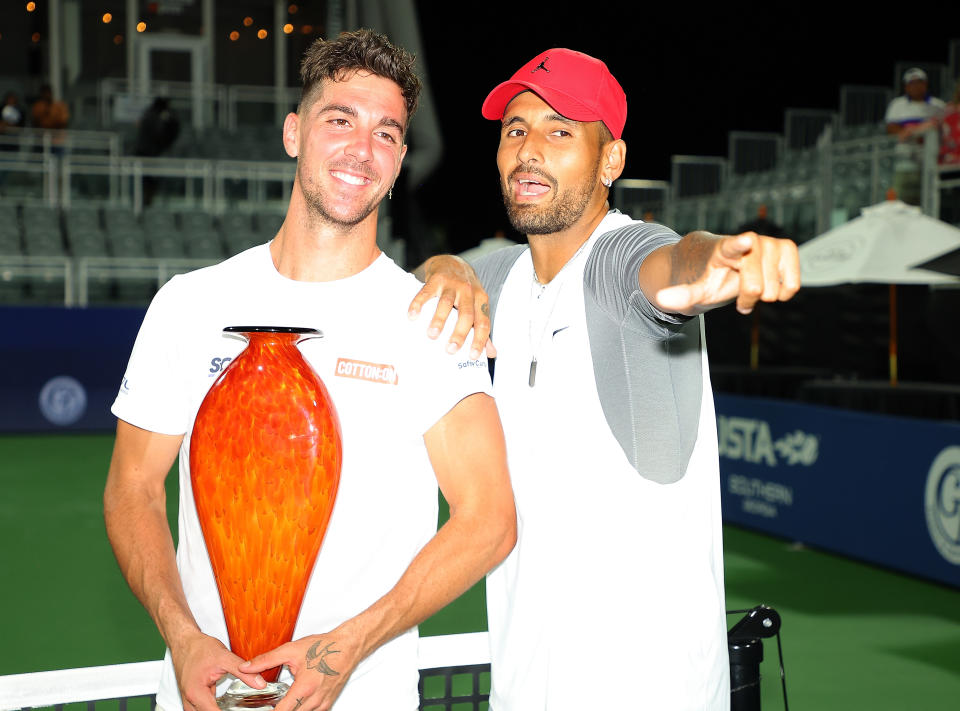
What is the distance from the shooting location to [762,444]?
7711 mm

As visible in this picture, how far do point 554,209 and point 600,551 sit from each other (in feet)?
2.37

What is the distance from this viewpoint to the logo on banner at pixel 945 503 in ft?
19.3

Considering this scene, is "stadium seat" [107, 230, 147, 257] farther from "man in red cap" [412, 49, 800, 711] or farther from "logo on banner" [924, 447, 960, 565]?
"man in red cap" [412, 49, 800, 711]

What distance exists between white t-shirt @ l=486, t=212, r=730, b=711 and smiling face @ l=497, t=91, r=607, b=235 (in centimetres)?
13

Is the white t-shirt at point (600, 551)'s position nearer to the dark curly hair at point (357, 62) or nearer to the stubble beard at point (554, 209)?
the stubble beard at point (554, 209)

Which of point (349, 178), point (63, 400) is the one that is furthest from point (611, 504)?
point (63, 400)

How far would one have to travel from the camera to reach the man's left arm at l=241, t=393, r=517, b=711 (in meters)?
1.49

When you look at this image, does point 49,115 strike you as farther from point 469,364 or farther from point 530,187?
point 469,364

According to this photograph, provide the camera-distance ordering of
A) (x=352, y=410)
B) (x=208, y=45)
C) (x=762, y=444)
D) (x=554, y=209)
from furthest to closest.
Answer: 1. (x=208, y=45)
2. (x=762, y=444)
3. (x=554, y=209)
4. (x=352, y=410)

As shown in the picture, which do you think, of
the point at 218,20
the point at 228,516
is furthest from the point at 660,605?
the point at 218,20

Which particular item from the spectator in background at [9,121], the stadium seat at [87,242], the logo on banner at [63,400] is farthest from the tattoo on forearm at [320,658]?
the spectator in background at [9,121]

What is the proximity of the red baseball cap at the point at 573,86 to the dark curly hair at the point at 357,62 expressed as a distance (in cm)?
49

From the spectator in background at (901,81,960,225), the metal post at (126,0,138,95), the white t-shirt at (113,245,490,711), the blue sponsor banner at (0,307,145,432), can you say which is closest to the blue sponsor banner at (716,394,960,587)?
the spectator in background at (901,81,960,225)

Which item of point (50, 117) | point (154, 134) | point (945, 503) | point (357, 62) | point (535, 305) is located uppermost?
point (50, 117)
